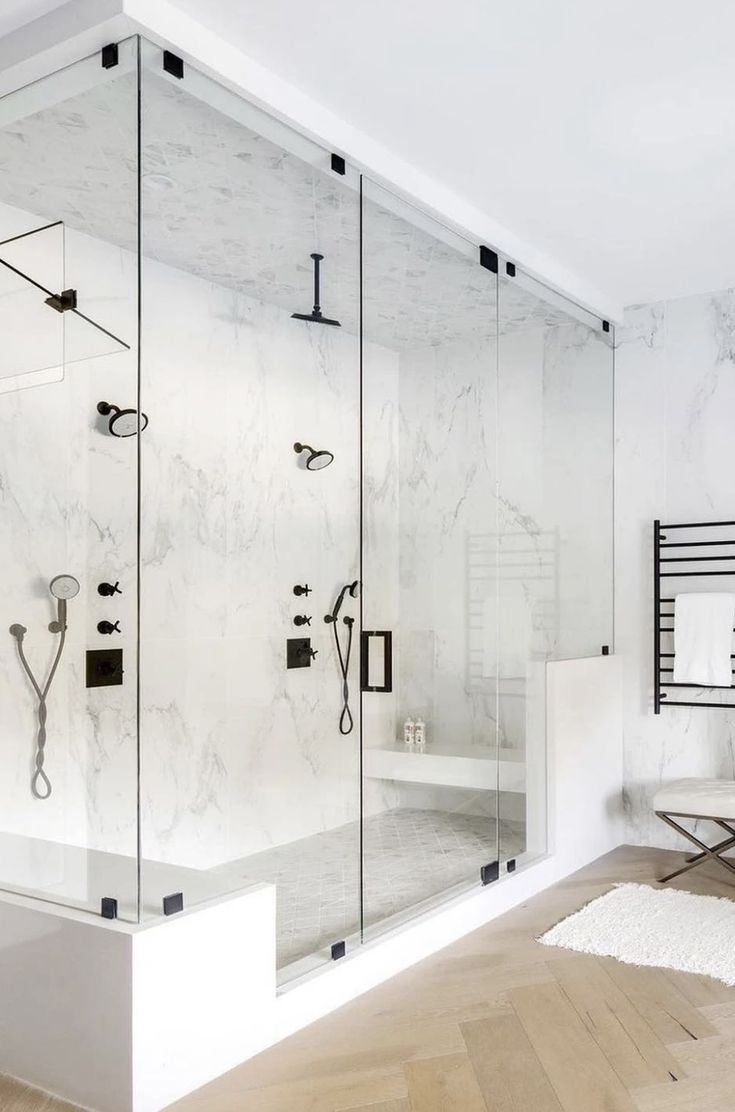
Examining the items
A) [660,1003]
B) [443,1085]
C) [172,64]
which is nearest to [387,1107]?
[443,1085]

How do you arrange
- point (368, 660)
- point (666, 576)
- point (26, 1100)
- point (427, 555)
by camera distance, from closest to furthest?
point (26, 1100), point (368, 660), point (427, 555), point (666, 576)

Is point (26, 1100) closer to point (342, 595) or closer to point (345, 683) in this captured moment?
point (345, 683)

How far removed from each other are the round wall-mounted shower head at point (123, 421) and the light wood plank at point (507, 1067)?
1.95 m

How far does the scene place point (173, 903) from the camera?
2459 mm

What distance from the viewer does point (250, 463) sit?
2834mm

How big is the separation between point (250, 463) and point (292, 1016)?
1614 millimetres

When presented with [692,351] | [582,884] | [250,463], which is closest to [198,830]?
[250,463]

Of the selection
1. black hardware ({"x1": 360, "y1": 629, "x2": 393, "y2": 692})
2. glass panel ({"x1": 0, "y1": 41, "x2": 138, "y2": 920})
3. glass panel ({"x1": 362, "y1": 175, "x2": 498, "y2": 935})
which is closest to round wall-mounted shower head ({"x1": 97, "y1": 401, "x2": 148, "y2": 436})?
glass panel ({"x1": 0, "y1": 41, "x2": 138, "y2": 920})

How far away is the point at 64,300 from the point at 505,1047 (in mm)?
2443

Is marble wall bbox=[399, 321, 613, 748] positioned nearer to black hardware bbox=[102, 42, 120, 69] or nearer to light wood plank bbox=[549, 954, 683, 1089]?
light wood plank bbox=[549, 954, 683, 1089]

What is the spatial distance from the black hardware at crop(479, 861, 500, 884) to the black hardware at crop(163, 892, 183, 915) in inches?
67.7

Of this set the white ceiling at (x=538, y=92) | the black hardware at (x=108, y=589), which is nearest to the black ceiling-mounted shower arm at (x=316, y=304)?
the white ceiling at (x=538, y=92)

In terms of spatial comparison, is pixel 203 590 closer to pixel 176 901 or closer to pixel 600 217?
pixel 176 901

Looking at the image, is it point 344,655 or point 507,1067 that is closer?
point 507,1067
